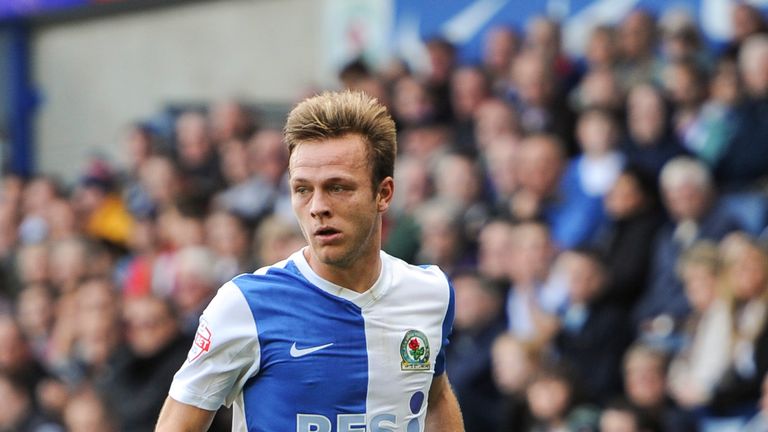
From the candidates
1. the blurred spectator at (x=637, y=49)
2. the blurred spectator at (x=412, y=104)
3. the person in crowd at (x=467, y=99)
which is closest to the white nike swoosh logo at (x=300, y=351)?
the blurred spectator at (x=637, y=49)

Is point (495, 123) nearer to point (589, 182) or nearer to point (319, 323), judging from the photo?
point (589, 182)

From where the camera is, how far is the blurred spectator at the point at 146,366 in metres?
8.74

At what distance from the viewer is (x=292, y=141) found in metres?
4.11

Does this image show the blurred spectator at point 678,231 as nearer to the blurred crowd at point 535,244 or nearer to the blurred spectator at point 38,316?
the blurred crowd at point 535,244

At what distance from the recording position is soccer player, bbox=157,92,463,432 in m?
4.01

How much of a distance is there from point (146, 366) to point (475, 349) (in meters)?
2.21

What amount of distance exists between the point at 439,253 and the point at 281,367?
16.0 ft

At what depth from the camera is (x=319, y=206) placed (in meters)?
4.00

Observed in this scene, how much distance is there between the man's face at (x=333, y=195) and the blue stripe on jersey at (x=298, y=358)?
0.15 metres

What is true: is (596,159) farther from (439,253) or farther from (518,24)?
(518,24)

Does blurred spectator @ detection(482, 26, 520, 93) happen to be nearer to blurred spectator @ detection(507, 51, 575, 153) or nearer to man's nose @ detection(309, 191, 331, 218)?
blurred spectator @ detection(507, 51, 575, 153)

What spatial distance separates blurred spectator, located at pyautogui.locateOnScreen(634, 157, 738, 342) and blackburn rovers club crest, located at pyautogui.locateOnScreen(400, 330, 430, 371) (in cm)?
357

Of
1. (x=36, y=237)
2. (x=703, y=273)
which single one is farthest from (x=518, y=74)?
(x=36, y=237)

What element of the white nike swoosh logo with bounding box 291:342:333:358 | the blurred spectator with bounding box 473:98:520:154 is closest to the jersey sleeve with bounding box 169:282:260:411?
the white nike swoosh logo with bounding box 291:342:333:358
